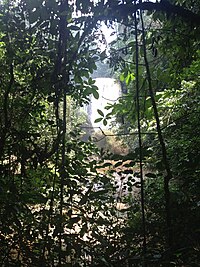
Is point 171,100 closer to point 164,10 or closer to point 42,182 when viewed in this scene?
point 164,10

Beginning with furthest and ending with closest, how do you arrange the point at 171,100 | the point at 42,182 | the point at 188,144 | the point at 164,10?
1. the point at 171,100
2. the point at 188,144
3. the point at 164,10
4. the point at 42,182

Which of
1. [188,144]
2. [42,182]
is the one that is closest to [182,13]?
[188,144]

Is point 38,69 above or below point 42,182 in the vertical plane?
above

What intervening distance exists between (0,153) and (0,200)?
0.21 meters

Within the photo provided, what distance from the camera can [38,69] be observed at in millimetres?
1435

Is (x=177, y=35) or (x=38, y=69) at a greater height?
(x=177, y=35)

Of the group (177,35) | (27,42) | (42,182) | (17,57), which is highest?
(177,35)

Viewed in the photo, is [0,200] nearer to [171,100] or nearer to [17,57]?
[17,57]

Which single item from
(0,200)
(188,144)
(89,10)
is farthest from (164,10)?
(0,200)

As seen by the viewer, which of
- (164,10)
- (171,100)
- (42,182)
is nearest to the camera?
(42,182)

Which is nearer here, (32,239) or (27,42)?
(32,239)

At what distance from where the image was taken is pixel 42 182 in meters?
1.61

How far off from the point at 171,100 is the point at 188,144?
0.65m

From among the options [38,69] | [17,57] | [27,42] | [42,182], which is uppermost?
[27,42]
